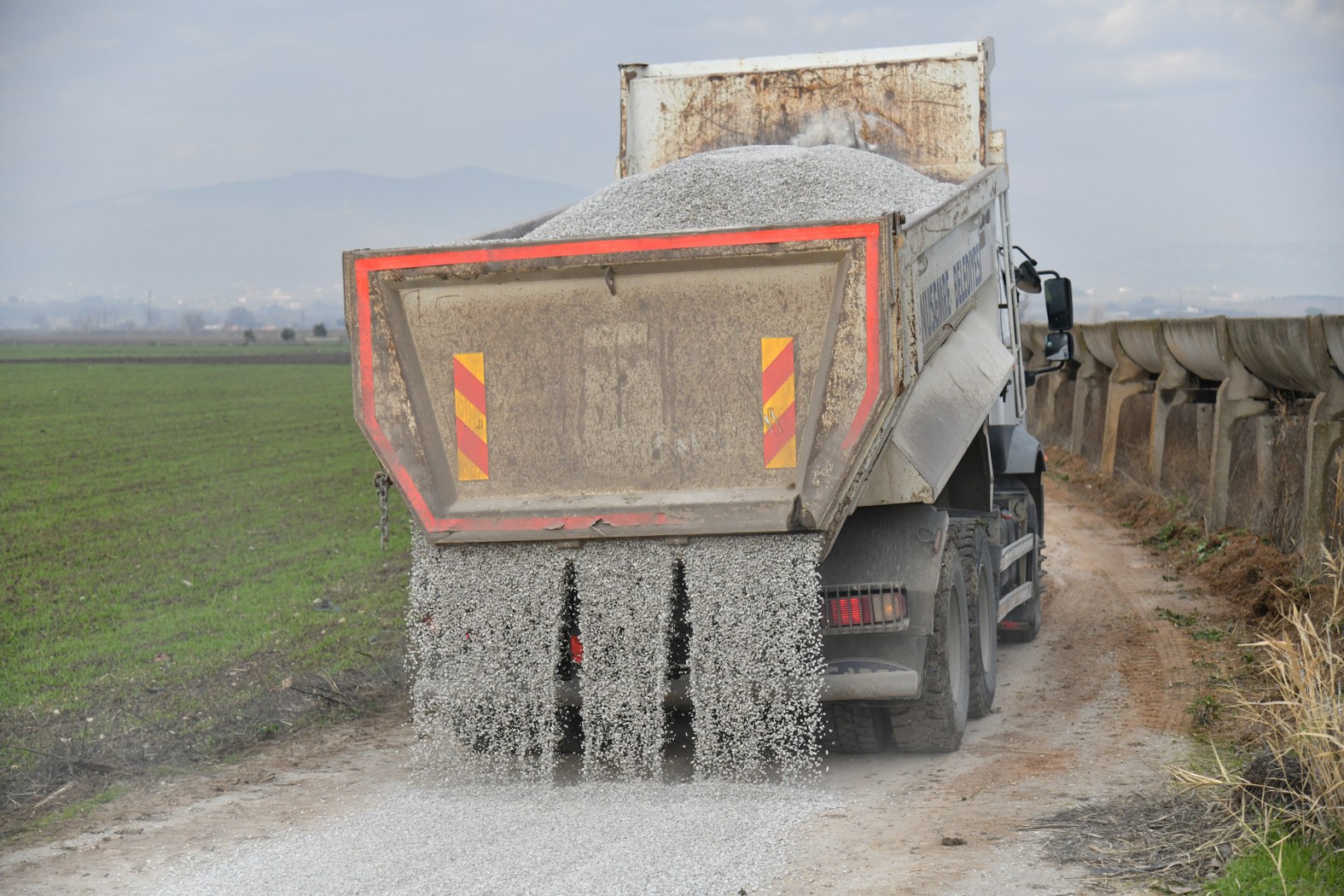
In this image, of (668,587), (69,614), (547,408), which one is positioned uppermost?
(547,408)

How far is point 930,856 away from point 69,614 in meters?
7.48

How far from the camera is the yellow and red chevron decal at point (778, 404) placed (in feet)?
19.2

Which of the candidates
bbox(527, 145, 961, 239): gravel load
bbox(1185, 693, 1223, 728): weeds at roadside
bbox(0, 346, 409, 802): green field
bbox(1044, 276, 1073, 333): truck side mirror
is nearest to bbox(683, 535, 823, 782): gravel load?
bbox(527, 145, 961, 239): gravel load

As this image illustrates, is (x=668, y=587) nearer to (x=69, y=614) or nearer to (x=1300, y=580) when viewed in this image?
(x=1300, y=580)

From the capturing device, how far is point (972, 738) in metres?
6.94

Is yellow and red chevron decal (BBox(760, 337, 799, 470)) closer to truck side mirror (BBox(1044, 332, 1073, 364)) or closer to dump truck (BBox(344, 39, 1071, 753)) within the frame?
dump truck (BBox(344, 39, 1071, 753))

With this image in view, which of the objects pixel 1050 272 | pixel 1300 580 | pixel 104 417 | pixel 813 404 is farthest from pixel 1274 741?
pixel 104 417

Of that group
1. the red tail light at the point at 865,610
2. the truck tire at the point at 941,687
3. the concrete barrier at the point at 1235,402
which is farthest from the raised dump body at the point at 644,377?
the concrete barrier at the point at 1235,402

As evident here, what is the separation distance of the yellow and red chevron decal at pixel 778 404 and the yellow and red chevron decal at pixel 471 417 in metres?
1.19

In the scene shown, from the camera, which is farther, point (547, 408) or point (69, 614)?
point (69, 614)

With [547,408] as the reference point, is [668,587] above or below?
below

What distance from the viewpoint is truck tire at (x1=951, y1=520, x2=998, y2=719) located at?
6.92 m

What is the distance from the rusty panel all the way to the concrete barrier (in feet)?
9.05

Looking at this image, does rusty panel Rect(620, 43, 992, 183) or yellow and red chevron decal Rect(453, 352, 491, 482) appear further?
rusty panel Rect(620, 43, 992, 183)
